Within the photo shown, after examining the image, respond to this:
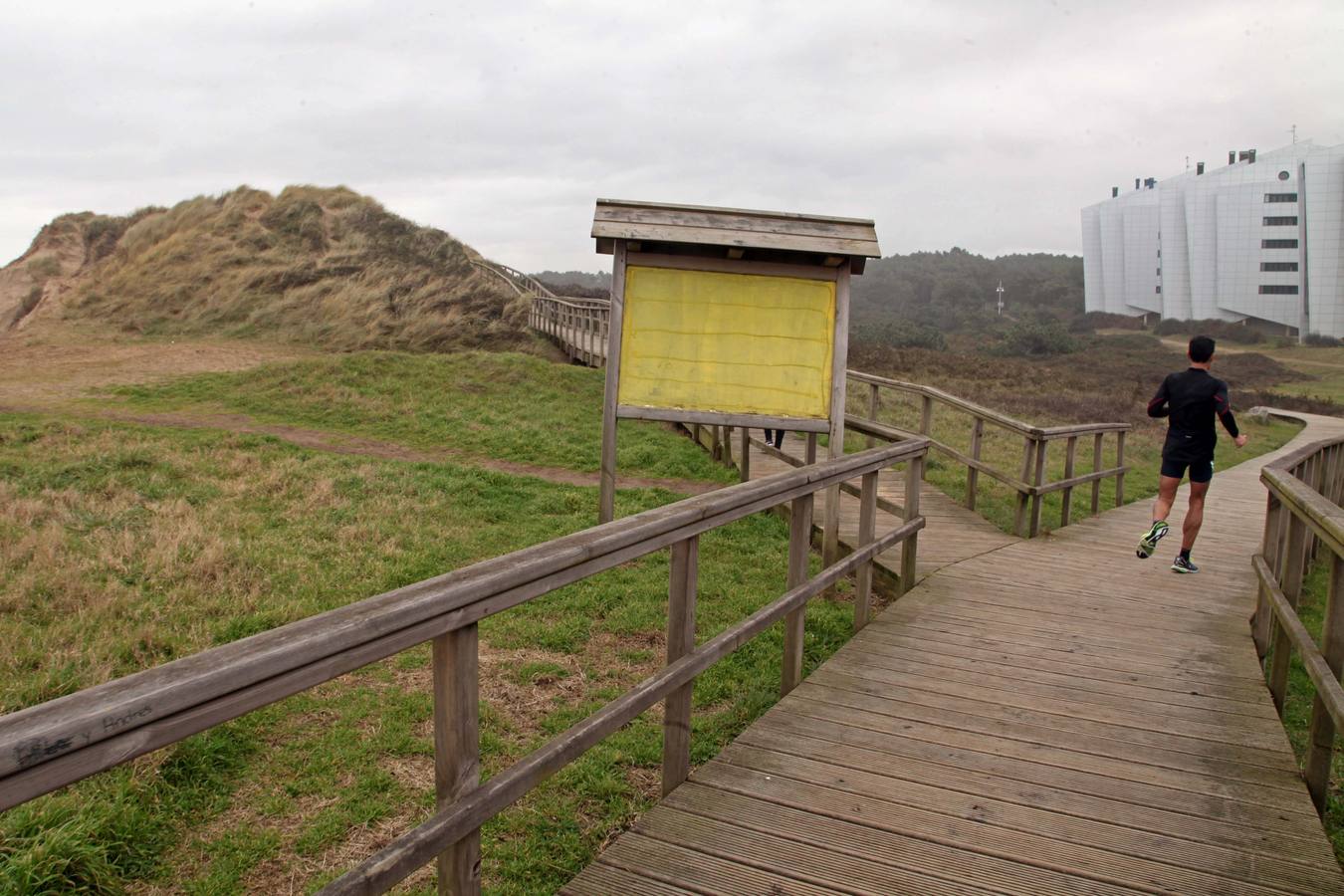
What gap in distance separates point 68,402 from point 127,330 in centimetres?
1089

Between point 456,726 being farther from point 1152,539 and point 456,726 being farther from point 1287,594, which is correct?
point 1152,539

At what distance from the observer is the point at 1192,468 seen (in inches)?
264

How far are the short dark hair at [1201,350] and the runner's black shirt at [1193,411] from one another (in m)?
0.07

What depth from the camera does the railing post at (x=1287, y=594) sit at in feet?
14.1

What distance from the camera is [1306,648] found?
3.61m

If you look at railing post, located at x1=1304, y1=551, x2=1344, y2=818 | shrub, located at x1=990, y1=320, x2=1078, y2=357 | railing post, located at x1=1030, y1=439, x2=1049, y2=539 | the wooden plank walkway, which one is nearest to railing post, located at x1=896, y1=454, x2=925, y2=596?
the wooden plank walkway

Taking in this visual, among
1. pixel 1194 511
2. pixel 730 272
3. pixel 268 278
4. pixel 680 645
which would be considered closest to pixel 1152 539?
pixel 1194 511

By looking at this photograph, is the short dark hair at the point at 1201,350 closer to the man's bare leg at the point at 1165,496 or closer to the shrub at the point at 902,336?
the man's bare leg at the point at 1165,496

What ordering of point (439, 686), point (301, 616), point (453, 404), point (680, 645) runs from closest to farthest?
point (439, 686)
point (680, 645)
point (301, 616)
point (453, 404)

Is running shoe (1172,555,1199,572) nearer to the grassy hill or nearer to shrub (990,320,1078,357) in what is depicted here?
the grassy hill

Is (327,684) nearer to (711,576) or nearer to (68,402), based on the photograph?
(711,576)

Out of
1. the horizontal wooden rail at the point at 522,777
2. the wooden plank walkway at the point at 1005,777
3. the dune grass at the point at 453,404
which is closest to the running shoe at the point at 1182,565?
the wooden plank walkway at the point at 1005,777

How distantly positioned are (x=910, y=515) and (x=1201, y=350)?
2495 mm

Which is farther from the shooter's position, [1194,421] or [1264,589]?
[1194,421]
